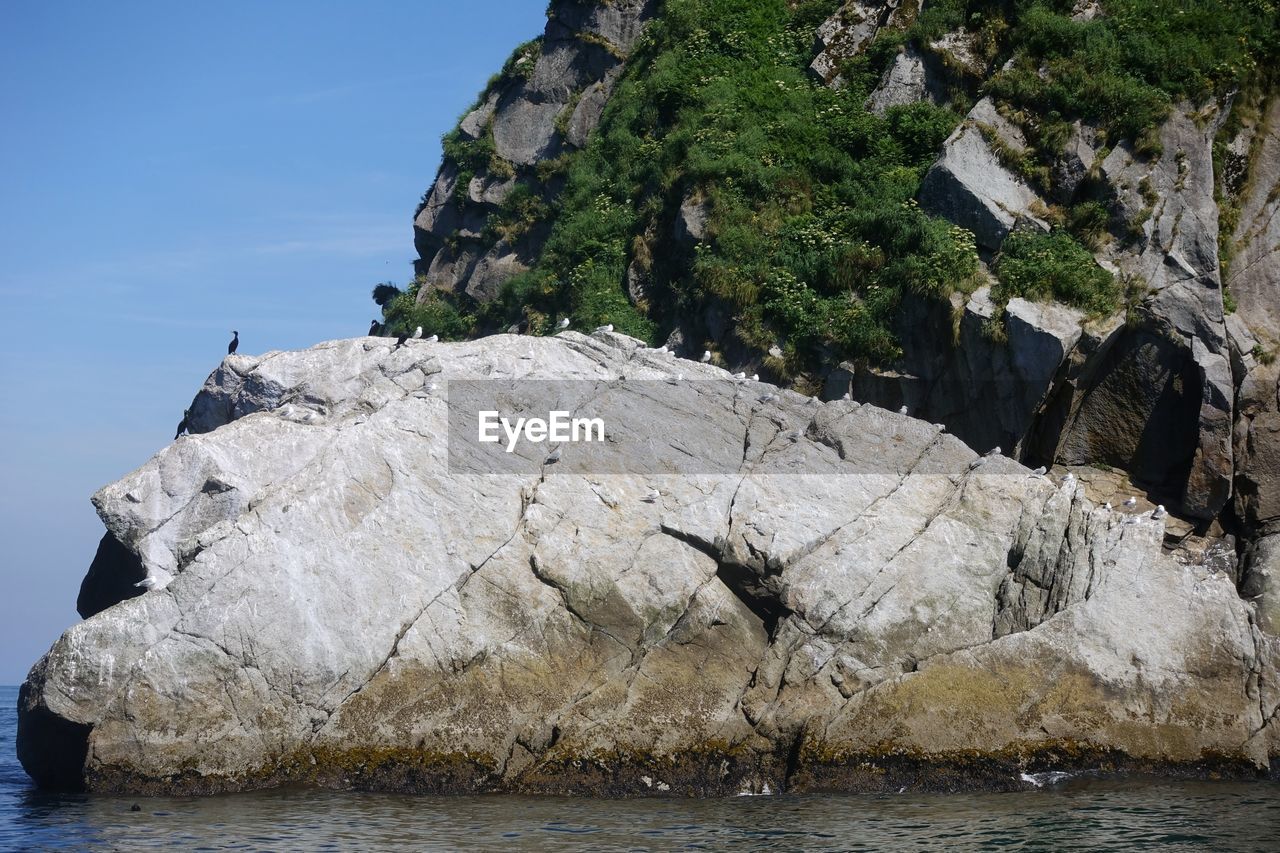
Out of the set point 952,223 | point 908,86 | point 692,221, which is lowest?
point 952,223

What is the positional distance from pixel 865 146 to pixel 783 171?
6.78 feet

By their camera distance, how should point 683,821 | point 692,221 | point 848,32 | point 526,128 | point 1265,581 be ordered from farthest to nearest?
point 526,128, point 848,32, point 692,221, point 1265,581, point 683,821

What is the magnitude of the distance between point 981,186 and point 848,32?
7304mm

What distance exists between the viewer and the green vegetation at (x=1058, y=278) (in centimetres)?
2317

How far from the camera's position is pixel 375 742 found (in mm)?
16688

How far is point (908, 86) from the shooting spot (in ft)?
93.6

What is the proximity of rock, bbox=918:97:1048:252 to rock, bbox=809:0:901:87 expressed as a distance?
510cm

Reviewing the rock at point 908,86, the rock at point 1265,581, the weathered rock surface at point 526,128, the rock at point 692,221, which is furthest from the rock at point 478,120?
the rock at point 1265,581

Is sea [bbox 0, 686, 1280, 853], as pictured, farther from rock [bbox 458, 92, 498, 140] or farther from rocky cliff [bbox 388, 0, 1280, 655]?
rock [bbox 458, 92, 498, 140]

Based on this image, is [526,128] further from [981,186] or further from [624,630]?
[624,630]

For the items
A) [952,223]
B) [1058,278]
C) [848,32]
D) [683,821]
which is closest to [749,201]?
[952,223]

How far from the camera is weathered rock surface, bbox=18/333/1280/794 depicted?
54.5ft

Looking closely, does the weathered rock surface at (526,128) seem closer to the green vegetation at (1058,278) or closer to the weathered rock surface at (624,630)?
the green vegetation at (1058,278)

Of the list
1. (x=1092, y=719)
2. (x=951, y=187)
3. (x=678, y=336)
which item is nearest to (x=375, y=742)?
(x=1092, y=719)
